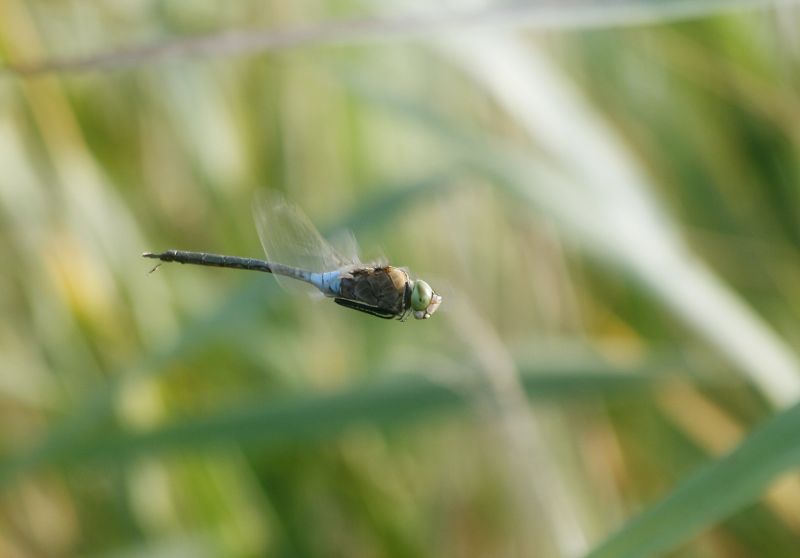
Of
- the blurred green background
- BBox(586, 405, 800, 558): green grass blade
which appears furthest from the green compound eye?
the blurred green background

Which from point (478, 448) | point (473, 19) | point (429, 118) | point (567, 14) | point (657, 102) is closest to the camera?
point (473, 19)

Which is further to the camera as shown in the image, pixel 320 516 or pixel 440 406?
pixel 320 516

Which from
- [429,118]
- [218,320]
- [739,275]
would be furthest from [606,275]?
[218,320]

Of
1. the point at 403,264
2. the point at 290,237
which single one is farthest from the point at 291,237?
the point at 403,264

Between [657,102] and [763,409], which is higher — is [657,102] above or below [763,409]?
above

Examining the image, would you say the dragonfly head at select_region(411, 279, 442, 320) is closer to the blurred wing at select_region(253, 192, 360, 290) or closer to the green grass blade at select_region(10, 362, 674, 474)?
the blurred wing at select_region(253, 192, 360, 290)

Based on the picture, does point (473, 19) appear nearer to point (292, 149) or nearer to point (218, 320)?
point (218, 320)
